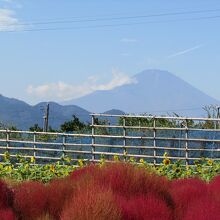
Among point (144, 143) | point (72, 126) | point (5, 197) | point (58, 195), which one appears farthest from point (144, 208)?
point (72, 126)

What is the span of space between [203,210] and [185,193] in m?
0.55

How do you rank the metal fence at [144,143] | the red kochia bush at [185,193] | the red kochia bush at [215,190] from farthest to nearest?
the metal fence at [144,143] → the red kochia bush at [215,190] → the red kochia bush at [185,193]

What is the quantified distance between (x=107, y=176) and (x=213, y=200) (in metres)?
0.65

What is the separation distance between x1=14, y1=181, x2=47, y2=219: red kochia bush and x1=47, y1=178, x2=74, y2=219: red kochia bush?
0.04 metres

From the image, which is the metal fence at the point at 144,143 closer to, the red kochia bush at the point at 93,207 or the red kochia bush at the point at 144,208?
the red kochia bush at the point at 144,208

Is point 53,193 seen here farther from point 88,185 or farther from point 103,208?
point 103,208

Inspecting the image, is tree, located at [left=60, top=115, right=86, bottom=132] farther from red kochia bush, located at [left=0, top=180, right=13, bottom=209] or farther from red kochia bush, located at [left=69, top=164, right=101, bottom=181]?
red kochia bush, located at [left=0, top=180, right=13, bottom=209]

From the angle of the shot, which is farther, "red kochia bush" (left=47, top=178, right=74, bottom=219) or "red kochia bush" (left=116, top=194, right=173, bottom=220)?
"red kochia bush" (left=47, top=178, right=74, bottom=219)

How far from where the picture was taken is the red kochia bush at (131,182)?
12.6 ft

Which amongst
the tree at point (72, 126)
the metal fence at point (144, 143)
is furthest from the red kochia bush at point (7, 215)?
the tree at point (72, 126)

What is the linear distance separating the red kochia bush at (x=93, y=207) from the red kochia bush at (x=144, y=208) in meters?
0.12

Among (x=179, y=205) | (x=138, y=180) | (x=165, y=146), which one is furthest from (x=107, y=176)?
(x=165, y=146)

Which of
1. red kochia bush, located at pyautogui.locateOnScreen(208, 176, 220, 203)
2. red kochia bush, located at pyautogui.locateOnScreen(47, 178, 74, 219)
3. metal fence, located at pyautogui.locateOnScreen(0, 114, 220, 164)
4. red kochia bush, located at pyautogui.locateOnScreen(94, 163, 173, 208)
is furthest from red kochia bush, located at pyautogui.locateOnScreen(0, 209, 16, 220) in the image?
metal fence, located at pyautogui.locateOnScreen(0, 114, 220, 164)

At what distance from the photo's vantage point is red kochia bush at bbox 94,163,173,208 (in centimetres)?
384
